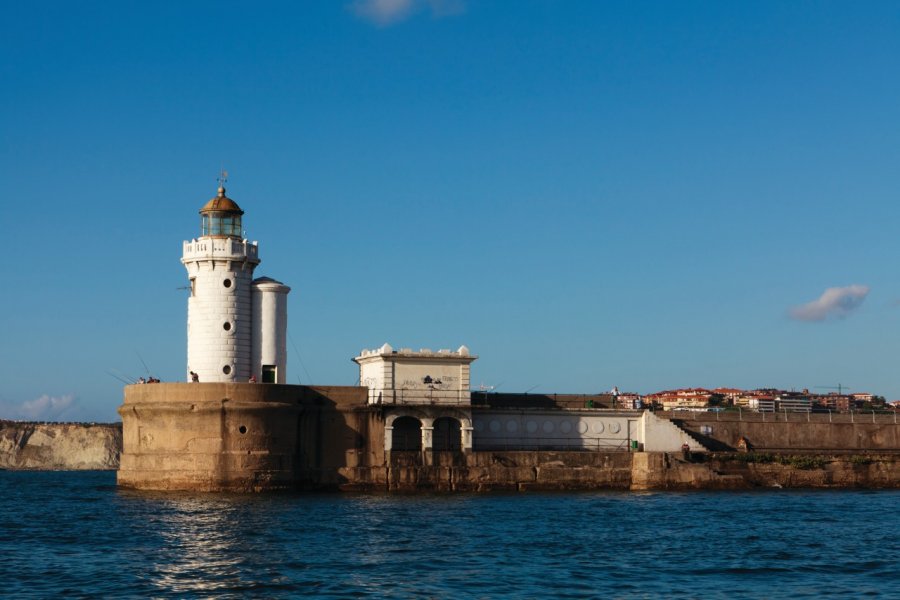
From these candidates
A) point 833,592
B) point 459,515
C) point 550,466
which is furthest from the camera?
point 550,466

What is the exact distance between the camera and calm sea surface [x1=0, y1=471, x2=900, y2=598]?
30750mm

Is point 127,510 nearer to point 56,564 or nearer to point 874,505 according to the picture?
point 56,564

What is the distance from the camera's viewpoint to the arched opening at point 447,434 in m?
60.0

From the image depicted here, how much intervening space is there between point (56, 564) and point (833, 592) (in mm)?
21273

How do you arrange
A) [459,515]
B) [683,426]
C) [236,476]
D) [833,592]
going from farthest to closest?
[683,426] < [236,476] < [459,515] < [833,592]

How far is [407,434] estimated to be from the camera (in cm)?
5962

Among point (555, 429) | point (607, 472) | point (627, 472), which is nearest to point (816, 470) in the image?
point (627, 472)

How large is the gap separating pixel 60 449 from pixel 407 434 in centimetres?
11969

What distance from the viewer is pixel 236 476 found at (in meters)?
52.8

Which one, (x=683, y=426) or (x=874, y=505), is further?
(x=683, y=426)

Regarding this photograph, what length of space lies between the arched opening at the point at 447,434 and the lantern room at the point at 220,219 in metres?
13.7

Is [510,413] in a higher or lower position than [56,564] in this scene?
higher

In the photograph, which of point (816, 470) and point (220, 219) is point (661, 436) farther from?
point (220, 219)

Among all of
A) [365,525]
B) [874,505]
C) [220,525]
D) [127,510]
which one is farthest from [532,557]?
[874,505]
